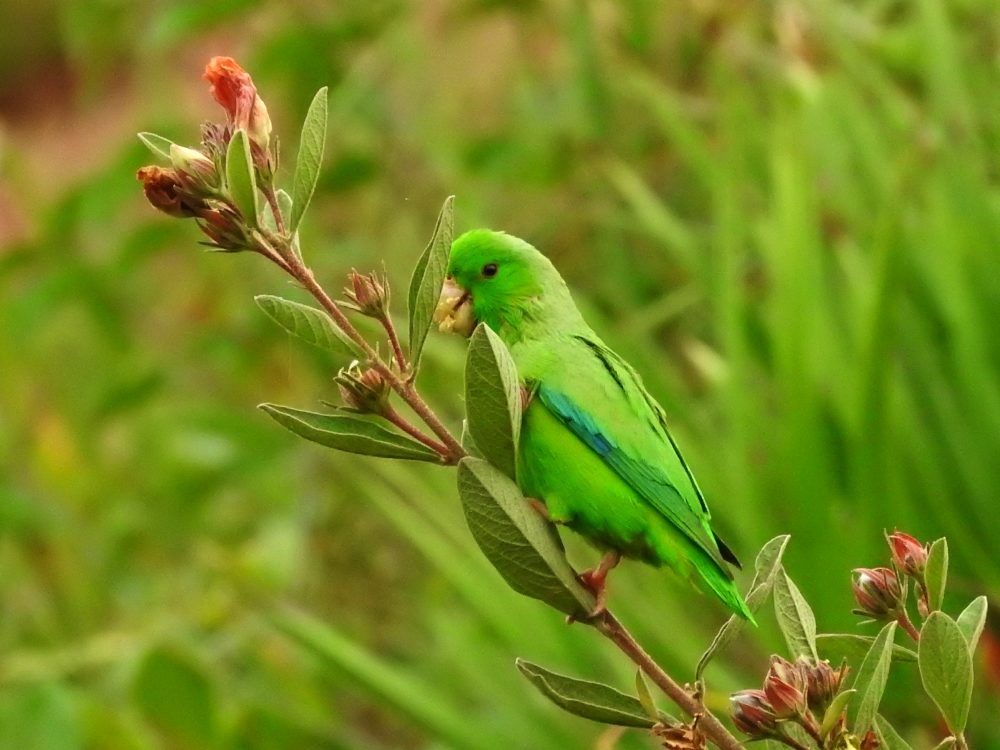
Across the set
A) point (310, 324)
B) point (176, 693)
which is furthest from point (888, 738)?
point (176, 693)

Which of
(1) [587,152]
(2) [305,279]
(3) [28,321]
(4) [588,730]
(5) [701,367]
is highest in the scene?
(2) [305,279]

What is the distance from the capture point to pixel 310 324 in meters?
0.97

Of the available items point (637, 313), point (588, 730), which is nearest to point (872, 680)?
point (588, 730)

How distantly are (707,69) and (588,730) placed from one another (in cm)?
222

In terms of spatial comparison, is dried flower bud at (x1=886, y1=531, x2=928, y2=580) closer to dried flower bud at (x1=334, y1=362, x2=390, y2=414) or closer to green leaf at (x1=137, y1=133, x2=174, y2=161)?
dried flower bud at (x1=334, y1=362, x2=390, y2=414)

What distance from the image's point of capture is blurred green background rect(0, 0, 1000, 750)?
98.4 inches

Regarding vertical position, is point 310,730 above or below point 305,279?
below

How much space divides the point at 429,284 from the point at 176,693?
1.80 m

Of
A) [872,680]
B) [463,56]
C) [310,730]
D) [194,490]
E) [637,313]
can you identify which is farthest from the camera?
[463,56]

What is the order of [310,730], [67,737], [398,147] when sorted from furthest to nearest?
1. [398,147]
2. [310,730]
3. [67,737]

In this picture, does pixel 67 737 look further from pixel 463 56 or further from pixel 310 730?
pixel 463 56

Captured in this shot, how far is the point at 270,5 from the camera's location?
4.14m

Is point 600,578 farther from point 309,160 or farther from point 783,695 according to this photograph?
point 309,160

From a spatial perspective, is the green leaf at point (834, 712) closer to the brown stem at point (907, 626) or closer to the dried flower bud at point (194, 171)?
the brown stem at point (907, 626)
